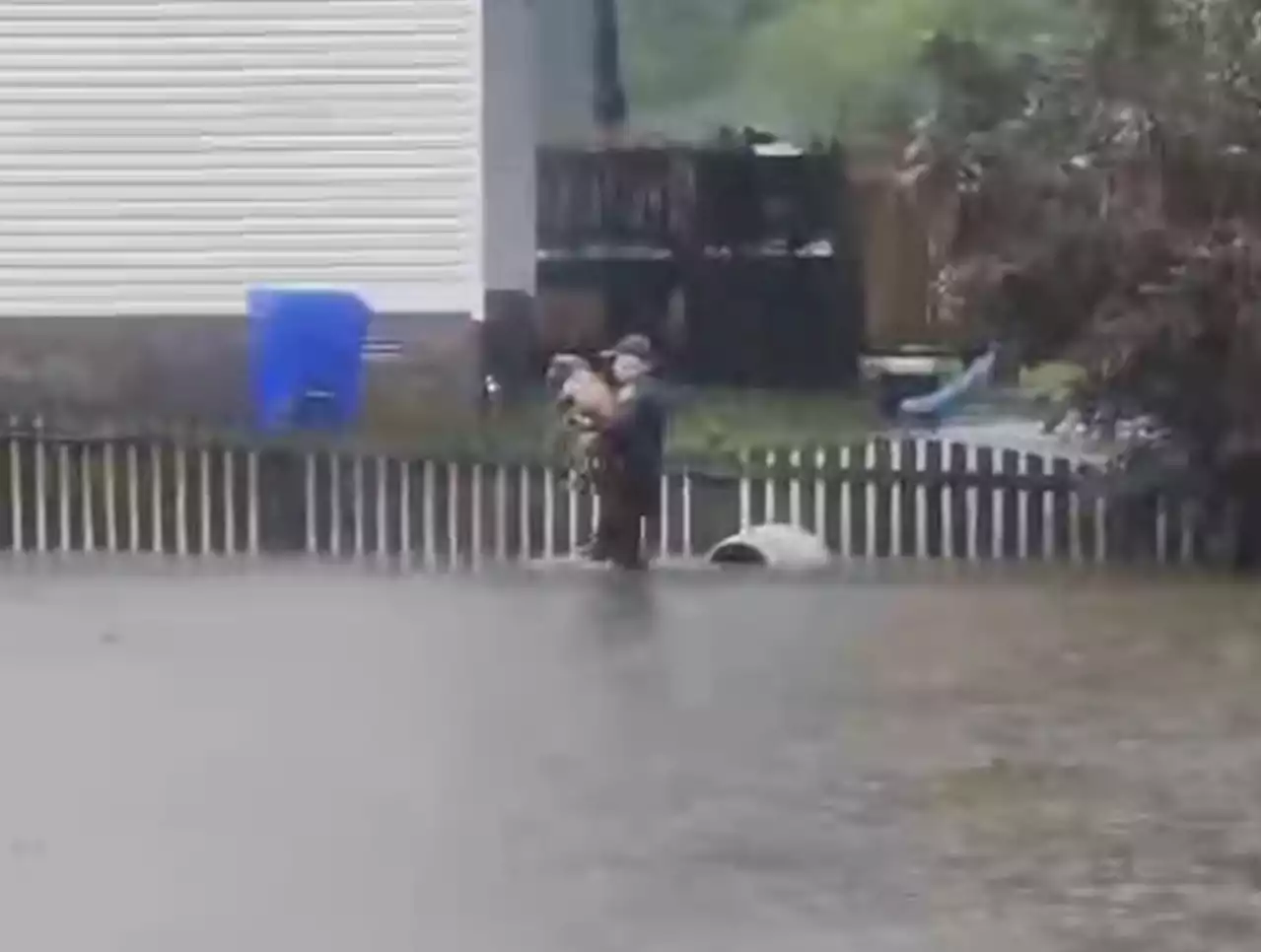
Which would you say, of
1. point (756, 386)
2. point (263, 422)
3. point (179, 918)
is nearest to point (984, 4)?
point (756, 386)

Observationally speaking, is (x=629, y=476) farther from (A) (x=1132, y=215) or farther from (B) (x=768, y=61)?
(B) (x=768, y=61)

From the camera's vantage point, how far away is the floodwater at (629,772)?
→ 8.02 m

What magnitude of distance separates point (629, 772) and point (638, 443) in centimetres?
715

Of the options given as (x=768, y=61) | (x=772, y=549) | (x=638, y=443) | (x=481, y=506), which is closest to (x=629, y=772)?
(x=638, y=443)

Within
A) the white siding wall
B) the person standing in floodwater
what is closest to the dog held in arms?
the person standing in floodwater

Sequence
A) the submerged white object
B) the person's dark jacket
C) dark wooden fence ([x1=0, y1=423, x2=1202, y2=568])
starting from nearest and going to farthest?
the person's dark jacket → the submerged white object → dark wooden fence ([x1=0, y1=423, x2=1202, y2=568])

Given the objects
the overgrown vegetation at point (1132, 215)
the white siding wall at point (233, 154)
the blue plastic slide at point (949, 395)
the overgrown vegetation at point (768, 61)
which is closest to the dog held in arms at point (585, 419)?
the overgrown vegetation at point (1132, 215)

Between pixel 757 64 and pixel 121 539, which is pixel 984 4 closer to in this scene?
pixel 757 64

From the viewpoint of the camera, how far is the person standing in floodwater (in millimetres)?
17172

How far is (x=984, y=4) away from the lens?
94.8 ft

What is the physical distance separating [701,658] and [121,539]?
6.16 meters

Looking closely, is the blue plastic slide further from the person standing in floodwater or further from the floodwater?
the floodwater

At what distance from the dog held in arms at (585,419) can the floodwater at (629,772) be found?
5.78 ft

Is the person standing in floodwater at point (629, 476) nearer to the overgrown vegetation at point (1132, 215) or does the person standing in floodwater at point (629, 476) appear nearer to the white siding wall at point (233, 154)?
the overgrown vegetation at point (1132, 215)
